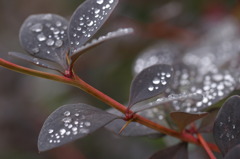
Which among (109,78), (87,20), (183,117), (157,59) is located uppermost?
(87,20)

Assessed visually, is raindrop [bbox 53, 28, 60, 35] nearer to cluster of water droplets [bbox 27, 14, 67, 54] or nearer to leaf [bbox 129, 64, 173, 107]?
cluster of water droplets [bbox 27, 14, 67, 54]

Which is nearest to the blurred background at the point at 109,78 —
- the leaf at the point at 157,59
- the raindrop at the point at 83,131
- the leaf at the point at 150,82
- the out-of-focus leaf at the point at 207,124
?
the leaf at the point at 157,59

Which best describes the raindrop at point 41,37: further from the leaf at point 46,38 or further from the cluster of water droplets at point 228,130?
the cluster of water droplets at point 228,130

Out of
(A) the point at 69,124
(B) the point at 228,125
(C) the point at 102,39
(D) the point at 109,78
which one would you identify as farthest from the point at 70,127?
(D) the point at 109,78

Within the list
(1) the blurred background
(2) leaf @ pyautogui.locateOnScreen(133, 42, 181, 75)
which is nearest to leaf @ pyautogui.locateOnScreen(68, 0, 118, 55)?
(2) leaf @ pyautogui.locateOnScreen(133, 42, 181, 75)

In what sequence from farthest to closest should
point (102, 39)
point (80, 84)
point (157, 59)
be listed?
point (157, 59)
point (80, 84)
point (102, 39)

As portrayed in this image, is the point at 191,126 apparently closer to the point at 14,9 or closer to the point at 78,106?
the point at 78,106

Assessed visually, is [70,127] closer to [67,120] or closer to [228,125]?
[67,120]

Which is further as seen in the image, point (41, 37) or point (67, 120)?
point (41, 37)
